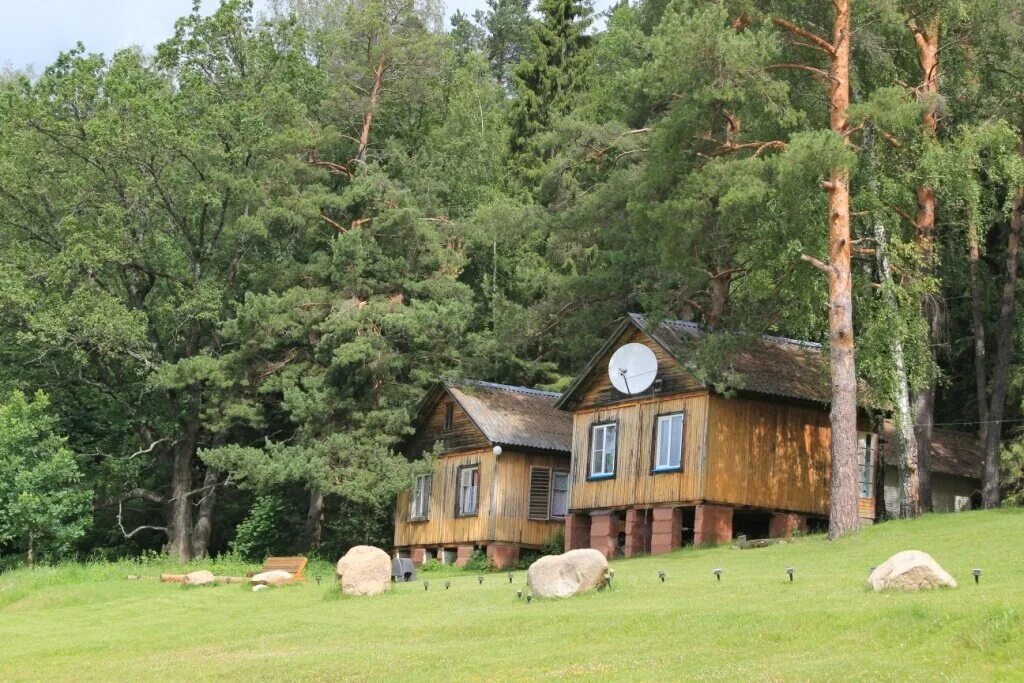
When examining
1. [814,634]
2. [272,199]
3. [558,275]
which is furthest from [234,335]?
[814,634]

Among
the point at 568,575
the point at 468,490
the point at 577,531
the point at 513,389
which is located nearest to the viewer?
the point at 568,575

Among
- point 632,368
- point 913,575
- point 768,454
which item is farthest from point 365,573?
point 768,454

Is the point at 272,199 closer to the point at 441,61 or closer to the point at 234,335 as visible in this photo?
the point at 234,335

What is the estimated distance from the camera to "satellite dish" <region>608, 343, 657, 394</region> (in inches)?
1449

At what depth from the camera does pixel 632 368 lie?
3716 cm

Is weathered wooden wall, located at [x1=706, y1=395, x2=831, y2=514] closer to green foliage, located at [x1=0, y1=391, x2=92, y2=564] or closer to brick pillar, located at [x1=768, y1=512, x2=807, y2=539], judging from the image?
brick pillar, located at [x1=768, y1=512, x2=807, y2=539]

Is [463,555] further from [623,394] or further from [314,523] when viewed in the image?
[623,394]

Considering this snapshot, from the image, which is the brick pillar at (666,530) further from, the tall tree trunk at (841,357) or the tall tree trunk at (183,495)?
the tall tree trunk at (183,495)

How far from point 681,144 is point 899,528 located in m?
10.8

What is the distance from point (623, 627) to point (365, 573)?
31.6ft

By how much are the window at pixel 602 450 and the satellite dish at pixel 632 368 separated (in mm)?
1452

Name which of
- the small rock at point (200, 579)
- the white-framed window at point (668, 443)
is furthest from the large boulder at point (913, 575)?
the small rock at point (200, 579)

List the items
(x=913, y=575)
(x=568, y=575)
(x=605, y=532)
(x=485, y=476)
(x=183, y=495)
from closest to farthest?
(x=913, y=575), (x=568, y=575), (x=605, y=532), (x=485, y=476), (x=183, y=495)

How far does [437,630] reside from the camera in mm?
22422
